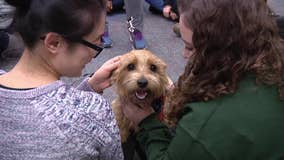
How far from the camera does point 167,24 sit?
4.45 meters

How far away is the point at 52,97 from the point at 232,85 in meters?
0.48

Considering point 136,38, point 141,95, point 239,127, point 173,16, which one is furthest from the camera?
point 173,16

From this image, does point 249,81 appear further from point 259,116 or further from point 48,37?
point 48,37

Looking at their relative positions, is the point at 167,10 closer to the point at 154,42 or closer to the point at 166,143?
the point at 154,42

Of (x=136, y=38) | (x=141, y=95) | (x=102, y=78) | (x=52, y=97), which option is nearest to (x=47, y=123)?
(x=52, y=97)

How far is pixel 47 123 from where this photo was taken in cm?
94

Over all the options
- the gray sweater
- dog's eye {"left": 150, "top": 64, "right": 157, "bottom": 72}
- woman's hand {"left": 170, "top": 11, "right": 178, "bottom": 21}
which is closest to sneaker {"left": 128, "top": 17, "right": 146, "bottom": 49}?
woman's hand {"left": 170, "top": 11, "right": 178, "bottom": 21}

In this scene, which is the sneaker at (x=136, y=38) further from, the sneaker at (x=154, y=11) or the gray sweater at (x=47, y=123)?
the gray sweater at (x=47, y=123)

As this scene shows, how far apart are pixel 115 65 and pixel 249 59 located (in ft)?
3.00

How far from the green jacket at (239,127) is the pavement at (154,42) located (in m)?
2.01

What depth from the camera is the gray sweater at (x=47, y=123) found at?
37.2 inches

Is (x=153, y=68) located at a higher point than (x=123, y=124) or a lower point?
higher

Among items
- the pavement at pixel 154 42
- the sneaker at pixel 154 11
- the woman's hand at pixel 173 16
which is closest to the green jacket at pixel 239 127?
the pavement at pixel 154 42

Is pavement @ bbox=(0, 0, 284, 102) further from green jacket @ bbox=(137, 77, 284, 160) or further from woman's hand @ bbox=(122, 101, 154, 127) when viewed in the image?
green jacket @ bbox=(137, 77, 284, 160)
